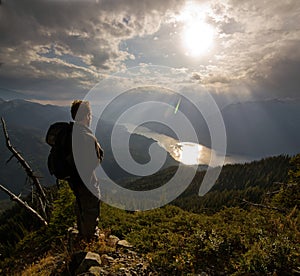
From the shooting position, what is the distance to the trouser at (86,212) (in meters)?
→ 7.96

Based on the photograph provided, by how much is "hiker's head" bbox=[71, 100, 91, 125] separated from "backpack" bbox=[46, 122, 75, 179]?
1.12ft

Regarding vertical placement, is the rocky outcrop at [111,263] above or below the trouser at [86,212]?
below

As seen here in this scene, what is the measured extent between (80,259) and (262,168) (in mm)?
98747

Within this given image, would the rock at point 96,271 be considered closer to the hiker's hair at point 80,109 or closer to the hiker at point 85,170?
the hiker at point 85,170

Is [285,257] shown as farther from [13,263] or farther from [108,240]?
[13,263]

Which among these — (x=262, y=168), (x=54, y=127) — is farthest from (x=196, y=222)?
(x=262, y=168)

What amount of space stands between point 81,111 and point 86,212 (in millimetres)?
3294

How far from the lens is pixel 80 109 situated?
760 cm

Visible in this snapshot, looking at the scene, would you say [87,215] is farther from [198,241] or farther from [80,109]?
[198,241]

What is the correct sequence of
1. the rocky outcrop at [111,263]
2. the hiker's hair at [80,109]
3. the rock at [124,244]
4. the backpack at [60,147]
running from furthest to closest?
the rock at [124,244], the hiker's hair at [80,109], the backpack at [60,147], the rocky outcrop at [111,263]

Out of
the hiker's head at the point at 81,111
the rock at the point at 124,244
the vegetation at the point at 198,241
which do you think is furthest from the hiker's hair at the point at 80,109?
the rock at the point at 124,244

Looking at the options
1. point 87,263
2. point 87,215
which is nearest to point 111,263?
point 87,263

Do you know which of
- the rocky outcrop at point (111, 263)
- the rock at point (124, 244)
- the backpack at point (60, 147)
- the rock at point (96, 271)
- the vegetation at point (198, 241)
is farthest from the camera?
the rock at point (124, 244)

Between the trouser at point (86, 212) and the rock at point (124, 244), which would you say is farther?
the trouser at point (86, 212)
